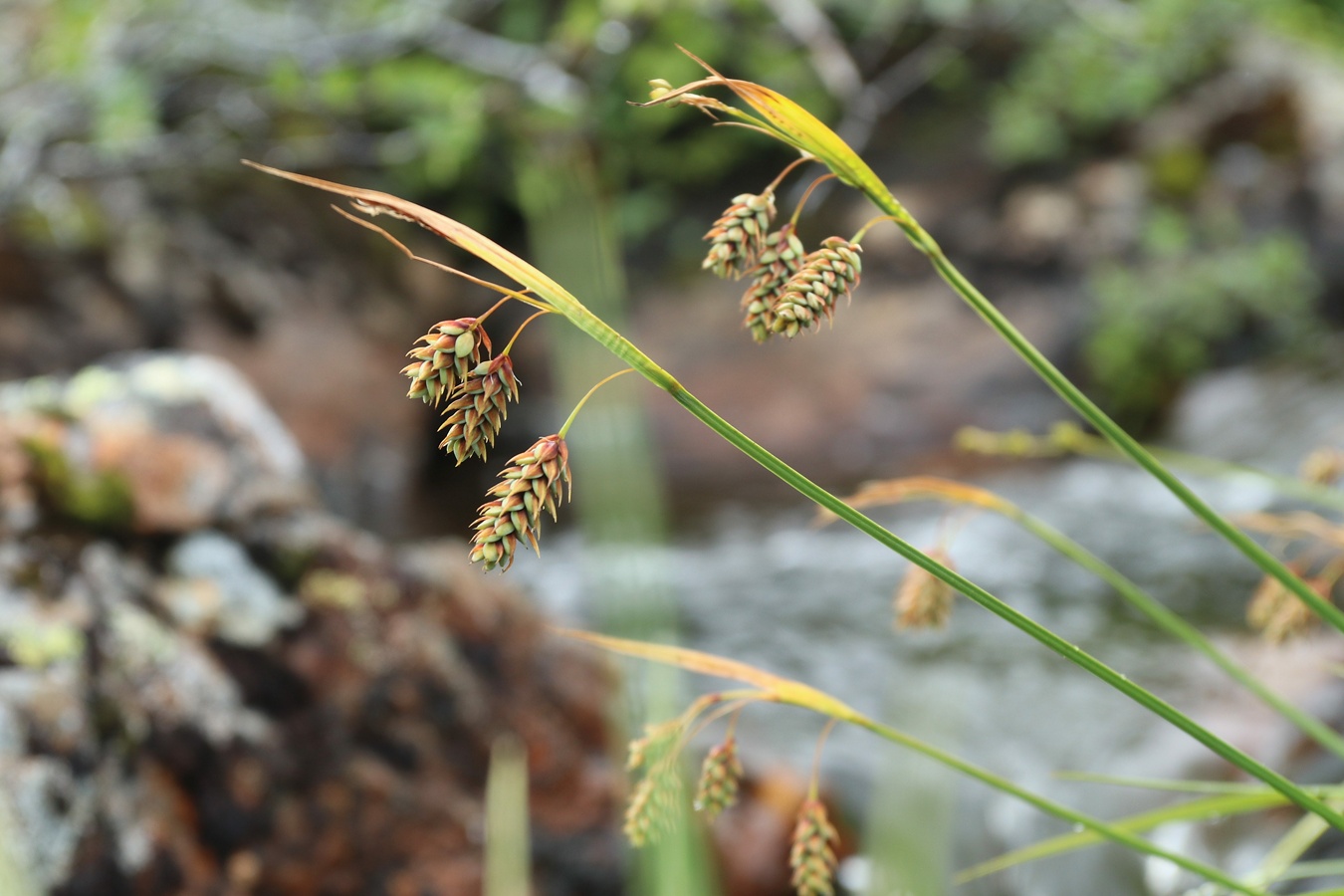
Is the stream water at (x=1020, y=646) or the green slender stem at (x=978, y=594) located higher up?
the stream water at (x=1020, y=646)

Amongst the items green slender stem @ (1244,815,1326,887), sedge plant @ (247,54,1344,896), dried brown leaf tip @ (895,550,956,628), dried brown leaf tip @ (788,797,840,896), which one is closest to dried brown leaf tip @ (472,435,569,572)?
sedge plant @ (247,54,1344,896)

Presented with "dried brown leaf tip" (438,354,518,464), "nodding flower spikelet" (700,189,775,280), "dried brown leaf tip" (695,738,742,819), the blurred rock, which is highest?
the blurred rock

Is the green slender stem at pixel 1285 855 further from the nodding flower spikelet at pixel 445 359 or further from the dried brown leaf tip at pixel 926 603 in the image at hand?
the nodding flower spikelet at pixel 445 359

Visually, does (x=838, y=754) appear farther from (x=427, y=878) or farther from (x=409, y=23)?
(x=409, y=23)

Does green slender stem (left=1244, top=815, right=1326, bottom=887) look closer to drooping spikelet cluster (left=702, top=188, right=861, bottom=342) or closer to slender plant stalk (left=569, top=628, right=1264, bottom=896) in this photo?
slender plant stalk (left=569, top=628, right=1264, bottom=896)

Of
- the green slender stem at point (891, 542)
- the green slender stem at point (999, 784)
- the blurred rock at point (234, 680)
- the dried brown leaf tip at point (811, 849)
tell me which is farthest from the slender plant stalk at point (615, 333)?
the blurred rock at point (234, 680)

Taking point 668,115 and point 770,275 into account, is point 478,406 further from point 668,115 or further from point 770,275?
point 668,115

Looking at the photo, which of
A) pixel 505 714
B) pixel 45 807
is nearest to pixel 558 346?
pixel 45 807
